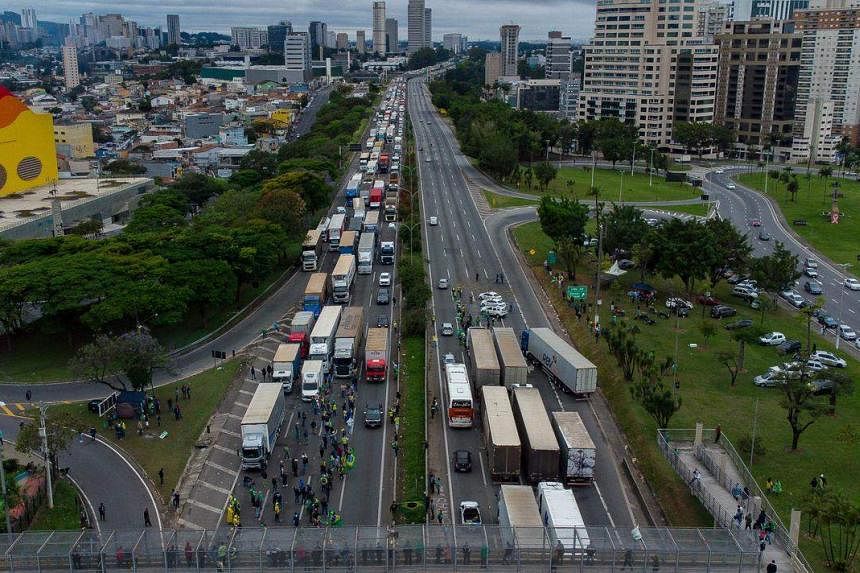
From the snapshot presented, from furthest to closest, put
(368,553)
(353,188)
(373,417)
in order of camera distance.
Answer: (353,188) → (373,417) → (368,553)

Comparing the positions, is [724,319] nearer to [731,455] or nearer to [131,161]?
[731,455]

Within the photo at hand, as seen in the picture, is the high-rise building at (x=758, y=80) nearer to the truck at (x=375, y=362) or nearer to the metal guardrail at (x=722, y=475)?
the truck at (x=375, y=362)

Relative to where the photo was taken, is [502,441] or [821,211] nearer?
[502,441]

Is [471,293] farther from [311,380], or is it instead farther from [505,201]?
[505,201]

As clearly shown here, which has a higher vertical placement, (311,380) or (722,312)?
(722,312)

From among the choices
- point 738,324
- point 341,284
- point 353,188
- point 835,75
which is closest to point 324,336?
point 341,284

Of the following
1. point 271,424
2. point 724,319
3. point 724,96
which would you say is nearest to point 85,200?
point 271,424

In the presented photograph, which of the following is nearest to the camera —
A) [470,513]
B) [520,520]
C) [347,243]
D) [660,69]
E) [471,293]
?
[520,520]

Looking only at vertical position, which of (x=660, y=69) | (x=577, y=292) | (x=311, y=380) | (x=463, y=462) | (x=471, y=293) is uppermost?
(x=660, y=69)
